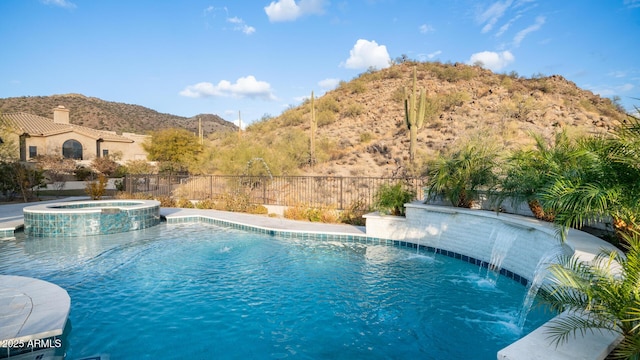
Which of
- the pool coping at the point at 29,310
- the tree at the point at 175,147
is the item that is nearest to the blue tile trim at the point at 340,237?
the pool coping at the point at 29,310

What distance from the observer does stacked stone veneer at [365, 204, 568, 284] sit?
5750 mm

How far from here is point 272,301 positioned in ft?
16.9

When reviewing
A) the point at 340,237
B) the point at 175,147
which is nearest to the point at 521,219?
the point at 340,237

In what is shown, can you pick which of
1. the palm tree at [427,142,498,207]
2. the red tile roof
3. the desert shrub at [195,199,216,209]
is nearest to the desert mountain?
the red tile roof

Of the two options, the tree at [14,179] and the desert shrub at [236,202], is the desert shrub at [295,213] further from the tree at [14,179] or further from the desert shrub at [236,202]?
the tree at [14,179]

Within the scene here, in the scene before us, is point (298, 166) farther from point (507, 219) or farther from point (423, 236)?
point (507, 219)

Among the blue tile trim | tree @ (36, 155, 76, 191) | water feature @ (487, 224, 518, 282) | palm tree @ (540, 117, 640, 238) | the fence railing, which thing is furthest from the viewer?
tree @ (36, 155, 76, 191)

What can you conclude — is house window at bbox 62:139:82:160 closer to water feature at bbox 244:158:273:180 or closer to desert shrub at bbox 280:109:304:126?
desert shrub at bbox 280:109:304:126

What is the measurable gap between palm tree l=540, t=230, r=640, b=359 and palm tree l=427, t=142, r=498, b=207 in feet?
14.9

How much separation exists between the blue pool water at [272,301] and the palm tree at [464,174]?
56.7 inches

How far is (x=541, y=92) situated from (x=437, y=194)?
2115 cm

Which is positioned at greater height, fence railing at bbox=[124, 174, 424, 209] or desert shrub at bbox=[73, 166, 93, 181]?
desert shrub at bbox=[73, 166, 93, 181]

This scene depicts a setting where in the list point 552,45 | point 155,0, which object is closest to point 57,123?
point 155,0

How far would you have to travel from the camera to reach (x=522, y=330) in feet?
14.0
